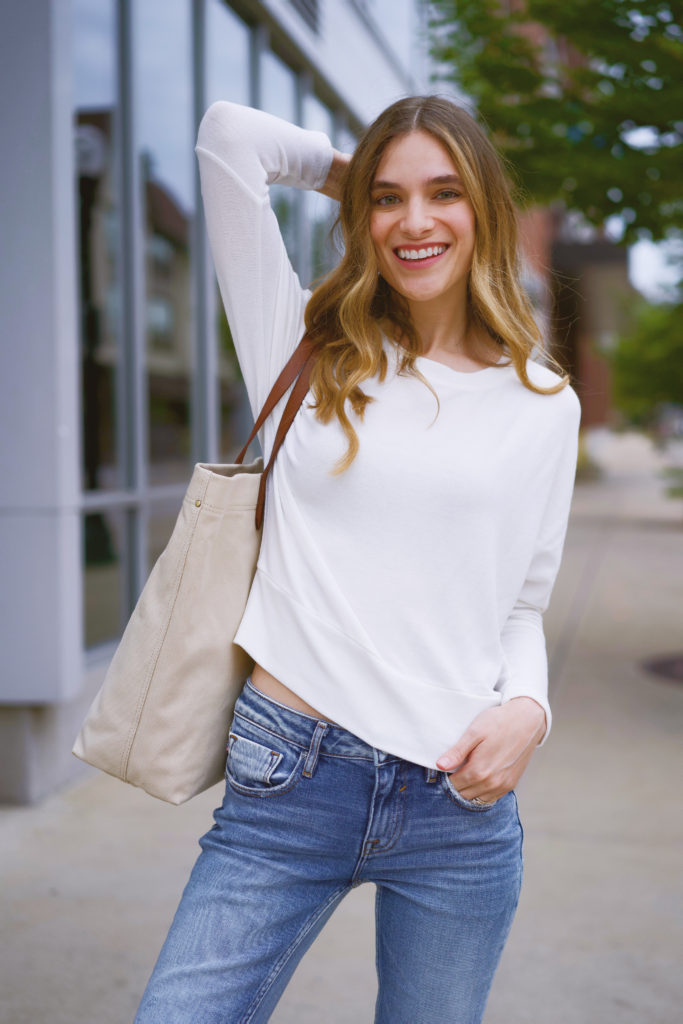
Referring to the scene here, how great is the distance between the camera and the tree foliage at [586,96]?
580 centimetres

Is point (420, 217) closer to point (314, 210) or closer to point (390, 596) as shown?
point (390, 596)

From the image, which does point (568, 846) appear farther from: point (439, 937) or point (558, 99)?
point (558, 99)

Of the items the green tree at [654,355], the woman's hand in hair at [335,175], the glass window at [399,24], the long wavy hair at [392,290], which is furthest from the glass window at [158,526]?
the green tree at [654,355]

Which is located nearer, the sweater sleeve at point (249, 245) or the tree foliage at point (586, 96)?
the sweater sleeve at point (249, 245)

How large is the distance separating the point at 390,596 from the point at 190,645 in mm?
327

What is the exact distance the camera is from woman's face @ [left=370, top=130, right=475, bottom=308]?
5.78 feet

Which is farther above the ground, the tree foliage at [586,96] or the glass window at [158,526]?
the tree foliage at [586,96]

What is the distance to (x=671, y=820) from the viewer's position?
14.7 ft

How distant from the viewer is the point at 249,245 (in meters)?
1.76

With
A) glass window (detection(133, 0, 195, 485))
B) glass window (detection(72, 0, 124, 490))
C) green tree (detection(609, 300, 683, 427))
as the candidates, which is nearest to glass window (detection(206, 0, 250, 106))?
glass window (detection(133, 0, 195, 485))

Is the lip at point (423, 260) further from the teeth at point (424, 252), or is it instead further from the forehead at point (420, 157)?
the forehead at point (420, 157)

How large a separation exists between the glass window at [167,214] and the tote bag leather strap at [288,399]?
13.8 feet

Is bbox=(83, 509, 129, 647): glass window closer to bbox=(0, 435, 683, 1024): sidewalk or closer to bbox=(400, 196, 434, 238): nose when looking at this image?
bbox=(0, 435, 683, 1024): sidewalk

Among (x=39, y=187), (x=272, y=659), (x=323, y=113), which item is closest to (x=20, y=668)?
(x=39, y=187)
